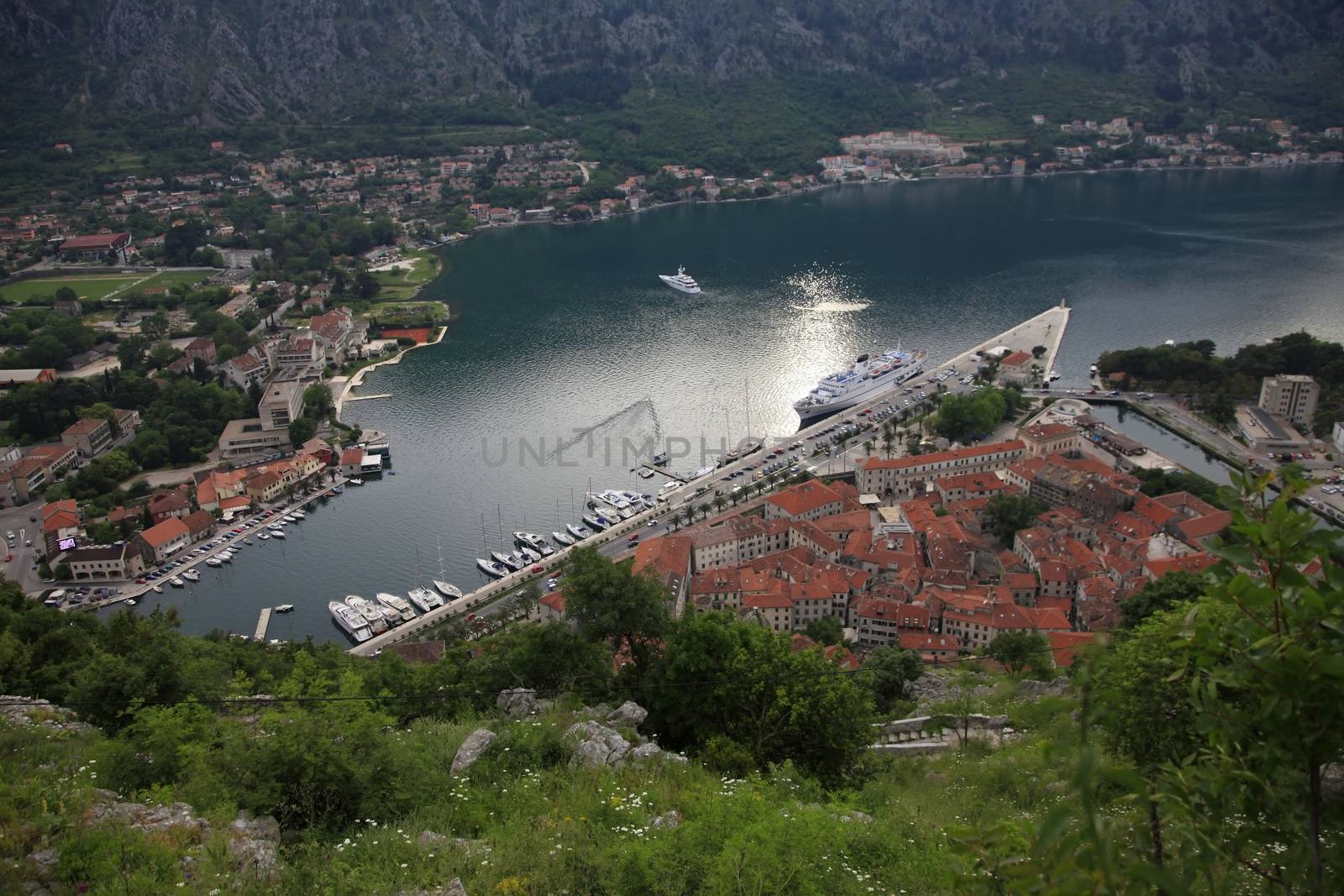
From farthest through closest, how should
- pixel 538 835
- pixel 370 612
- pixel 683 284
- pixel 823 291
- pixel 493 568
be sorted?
pixel 683 284
pixel 823 291
pixel 493 568
pixel 370 612
pixel 538 835

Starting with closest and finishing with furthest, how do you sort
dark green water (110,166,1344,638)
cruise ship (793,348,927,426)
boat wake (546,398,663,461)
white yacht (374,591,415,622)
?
white yacht (374,591,415,622), dark green water (110,166,1344,638), boat wake (546,398,663,461), cruise ship (793,348,927,426)

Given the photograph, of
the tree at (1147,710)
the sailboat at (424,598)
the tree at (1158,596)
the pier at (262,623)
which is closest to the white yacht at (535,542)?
the sailboat at (424,598)

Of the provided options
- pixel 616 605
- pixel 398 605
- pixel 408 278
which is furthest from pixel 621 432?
pixel 408 278

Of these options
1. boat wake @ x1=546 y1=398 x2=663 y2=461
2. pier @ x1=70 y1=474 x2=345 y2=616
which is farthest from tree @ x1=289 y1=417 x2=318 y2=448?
boat wake @ x1=546 y1=398 x2=663 y2=461

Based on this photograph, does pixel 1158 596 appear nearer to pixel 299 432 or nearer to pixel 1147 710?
pixel 1147 710

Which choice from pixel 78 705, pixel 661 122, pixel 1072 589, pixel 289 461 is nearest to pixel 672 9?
pixel 661 122

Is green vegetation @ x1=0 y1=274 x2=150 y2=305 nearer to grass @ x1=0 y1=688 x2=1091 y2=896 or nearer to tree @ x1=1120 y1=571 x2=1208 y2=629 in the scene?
grass @ x1=0 y1=688 x2=1091 y2=896
